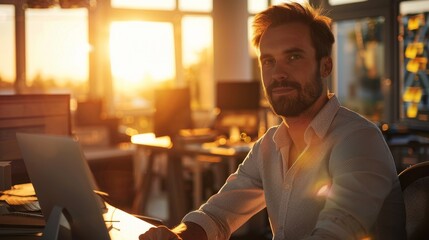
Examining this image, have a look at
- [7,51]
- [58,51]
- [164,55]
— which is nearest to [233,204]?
[7,51]

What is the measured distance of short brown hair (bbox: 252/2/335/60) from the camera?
187cm

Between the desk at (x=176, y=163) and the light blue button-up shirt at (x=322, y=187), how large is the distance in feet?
9.30

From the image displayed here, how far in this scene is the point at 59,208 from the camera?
146 cm

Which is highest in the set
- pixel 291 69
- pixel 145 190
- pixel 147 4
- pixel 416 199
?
pixel 147 4

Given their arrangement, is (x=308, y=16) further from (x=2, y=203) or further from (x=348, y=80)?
(x=348, y=80)

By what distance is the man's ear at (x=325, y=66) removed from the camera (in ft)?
6.21

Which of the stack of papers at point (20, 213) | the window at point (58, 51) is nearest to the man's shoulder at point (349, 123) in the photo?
the stack of papers at point (20, 213)

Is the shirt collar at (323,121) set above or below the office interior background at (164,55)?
below

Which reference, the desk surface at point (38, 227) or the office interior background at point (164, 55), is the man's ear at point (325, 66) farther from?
the office interior background at point (164, 55)

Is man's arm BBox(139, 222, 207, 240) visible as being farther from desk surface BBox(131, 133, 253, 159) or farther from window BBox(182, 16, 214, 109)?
window BBox(182, 16, 214, 109)

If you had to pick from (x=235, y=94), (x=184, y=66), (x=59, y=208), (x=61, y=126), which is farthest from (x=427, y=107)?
(x=59, y=208)

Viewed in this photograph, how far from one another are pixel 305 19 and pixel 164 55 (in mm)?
8367

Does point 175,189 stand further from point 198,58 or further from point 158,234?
point 198,58

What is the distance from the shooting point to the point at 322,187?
171 centimetres
